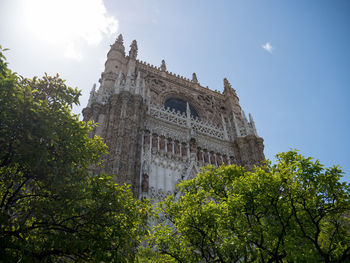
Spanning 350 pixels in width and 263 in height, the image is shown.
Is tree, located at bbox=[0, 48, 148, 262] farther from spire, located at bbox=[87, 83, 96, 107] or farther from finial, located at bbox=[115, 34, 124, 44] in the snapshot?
finial, located at bbox=[115, 34, 124, 44]

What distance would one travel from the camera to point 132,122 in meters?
17.2

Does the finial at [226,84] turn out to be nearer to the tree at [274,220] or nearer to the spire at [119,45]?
the spire at [119,45]

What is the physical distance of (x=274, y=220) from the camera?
845 centimetres

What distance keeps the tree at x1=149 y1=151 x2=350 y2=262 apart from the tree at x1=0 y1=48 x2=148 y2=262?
2.20 m

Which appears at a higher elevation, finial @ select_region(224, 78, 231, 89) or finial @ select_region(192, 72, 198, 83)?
finial @ select_region(192, 72, 198, 83)

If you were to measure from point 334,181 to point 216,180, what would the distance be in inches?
166

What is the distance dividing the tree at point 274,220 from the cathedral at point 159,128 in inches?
208

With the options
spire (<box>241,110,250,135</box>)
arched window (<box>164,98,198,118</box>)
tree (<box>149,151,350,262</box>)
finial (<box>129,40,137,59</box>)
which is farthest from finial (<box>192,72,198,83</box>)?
tree (<box>149,151,350,262</box>)

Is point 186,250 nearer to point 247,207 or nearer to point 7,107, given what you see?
point 247,207

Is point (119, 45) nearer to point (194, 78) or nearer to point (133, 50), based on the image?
point (133, 50)

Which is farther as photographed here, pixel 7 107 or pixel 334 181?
pixel 334 181

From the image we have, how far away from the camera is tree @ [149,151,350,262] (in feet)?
25.2

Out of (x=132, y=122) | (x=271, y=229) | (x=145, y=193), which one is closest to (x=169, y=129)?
(x=132, y=122)

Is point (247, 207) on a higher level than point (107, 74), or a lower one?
lower
